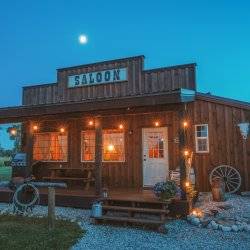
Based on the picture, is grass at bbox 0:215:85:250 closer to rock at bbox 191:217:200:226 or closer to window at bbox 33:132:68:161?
rock at bbox 191:217:200:226

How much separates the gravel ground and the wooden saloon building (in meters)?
2.36

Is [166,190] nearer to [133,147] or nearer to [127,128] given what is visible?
[133,147]

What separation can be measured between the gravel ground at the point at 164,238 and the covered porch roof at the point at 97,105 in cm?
323

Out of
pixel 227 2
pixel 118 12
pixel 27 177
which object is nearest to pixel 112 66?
pixel 27 177

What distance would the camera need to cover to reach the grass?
A: 20.5ft

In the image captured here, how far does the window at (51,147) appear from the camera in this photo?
44.4ft

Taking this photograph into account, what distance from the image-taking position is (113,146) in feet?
41.5

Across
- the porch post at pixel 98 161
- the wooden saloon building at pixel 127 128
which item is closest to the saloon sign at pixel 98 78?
the wooden saloon building at pixel 127 128

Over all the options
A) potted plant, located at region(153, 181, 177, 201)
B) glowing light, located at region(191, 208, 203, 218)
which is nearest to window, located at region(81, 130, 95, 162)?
potted plant, located at region(153, 181, 177, 201)

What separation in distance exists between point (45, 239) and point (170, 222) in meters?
3.16

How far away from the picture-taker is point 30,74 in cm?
16725

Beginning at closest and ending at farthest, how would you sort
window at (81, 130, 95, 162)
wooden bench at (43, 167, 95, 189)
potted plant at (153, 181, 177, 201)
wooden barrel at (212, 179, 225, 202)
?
potted plant at (153, 181, 177, 201), wooden barrel at (212, 179, 225, 202), wooden bench at (43, 167, 95, 189), window at (81, 130, 95, 162)

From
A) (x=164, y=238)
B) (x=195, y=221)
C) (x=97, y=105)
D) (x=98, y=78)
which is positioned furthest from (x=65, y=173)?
(x=164, y=238)

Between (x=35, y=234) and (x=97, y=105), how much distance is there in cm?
413
